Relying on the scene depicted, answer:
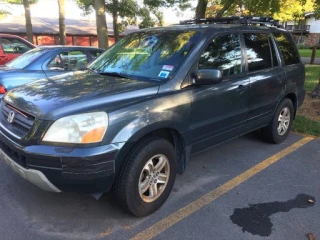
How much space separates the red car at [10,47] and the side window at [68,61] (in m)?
3.64

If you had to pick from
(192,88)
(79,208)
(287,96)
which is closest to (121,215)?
(79,208)

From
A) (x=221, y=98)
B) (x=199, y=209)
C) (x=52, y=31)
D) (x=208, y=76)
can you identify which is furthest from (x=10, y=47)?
(x=52, y=31)

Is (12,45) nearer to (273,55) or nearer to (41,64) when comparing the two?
(41,64)

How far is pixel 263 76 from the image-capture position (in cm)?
440

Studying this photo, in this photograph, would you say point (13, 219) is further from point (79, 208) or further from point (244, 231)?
point (244, 231)

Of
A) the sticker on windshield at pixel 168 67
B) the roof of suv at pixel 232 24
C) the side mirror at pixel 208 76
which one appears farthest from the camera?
the roof of suv at pixel 232 24

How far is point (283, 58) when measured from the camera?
16.1 ft

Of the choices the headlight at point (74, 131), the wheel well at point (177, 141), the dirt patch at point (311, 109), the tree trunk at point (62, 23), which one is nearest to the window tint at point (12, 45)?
the tree trunk at point (62, 23)

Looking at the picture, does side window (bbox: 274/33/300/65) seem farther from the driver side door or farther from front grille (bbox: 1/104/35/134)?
front grille (bbox: 1/104/35/134)

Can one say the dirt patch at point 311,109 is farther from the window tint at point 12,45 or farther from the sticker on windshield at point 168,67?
the window tint at point 12,45

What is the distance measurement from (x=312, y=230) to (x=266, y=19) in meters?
3.29

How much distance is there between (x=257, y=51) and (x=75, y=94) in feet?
8.64

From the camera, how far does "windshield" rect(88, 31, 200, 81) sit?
3416 millimetres

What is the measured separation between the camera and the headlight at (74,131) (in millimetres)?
2594
